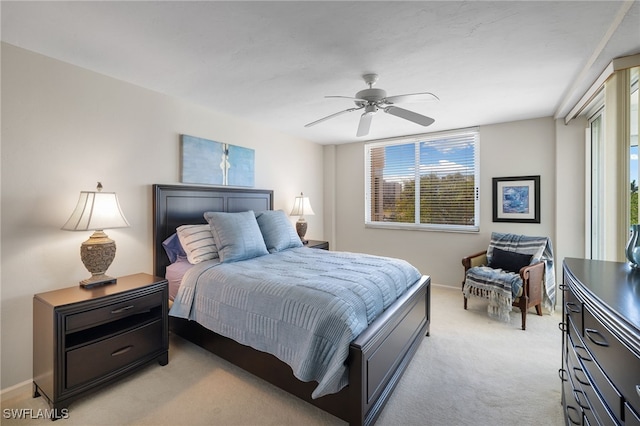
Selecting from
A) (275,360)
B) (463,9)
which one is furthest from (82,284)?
(463,9)

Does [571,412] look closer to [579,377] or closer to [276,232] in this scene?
[579,377]

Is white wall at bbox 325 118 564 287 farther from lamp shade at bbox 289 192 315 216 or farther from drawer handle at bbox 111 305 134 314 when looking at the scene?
drawer handle at bbox 111 305 134 314

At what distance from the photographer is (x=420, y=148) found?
4.72m

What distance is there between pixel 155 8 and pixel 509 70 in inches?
106

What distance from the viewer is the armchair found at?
3.09m

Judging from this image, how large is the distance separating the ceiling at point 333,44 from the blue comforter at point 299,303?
67.2 inches

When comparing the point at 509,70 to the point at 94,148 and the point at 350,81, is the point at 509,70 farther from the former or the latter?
the point at 94,148

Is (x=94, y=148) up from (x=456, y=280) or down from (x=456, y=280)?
up

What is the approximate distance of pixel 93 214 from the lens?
2.16 metres

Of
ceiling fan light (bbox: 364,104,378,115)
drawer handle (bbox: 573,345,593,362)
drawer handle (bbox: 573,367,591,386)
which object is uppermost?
ceiling fan light (bbox: 364,104,378,115)

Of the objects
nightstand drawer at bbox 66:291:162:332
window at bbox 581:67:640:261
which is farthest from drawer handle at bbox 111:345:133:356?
window at bbox 581:67:640:261

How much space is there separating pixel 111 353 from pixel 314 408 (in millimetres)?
1505

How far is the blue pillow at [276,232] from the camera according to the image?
3.35 metres

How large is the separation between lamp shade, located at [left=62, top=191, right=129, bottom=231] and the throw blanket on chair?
368 centimetres
